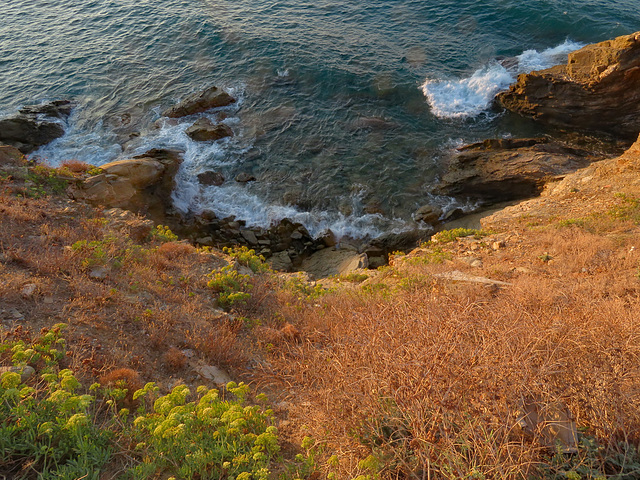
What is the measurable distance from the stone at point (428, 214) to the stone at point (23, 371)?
11.4 m

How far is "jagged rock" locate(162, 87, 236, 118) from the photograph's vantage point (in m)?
18.0

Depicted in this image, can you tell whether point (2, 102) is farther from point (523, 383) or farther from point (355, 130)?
point (523, 383)

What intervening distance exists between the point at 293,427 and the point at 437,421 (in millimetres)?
1789

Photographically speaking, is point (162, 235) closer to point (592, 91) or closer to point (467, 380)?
point (467, 380)

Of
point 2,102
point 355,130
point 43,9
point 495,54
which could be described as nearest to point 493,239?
point 355,130

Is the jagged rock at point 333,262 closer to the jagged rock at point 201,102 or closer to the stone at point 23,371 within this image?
the stone at point 23,371

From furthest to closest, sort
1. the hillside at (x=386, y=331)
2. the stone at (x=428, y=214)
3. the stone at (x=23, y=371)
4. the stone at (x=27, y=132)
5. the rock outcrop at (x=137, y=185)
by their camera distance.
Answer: the stone at (x=27, y=132) < the stone at (x=428, y=214) < the rock outcrop at (x=137, y=185) < the stone at (x=23, y=371) < the hillside at (x=386, y=331)

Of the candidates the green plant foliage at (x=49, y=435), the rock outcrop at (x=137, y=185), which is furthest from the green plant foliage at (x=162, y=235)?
the green plant foliage at (x=49, y=435)

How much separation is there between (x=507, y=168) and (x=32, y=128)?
19732mm

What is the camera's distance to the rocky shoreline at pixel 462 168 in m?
12.7

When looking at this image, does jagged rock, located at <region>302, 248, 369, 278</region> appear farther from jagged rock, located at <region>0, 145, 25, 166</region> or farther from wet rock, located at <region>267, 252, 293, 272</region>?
jagged rock, located at <region>0, 145, 25, 166</region>

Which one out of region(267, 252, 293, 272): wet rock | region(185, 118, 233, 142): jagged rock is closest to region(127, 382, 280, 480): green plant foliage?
region(267, 252, 293, 272): wet rock

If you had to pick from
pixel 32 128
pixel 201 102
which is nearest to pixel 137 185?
pixel 201 102

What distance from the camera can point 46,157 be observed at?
1625cm
